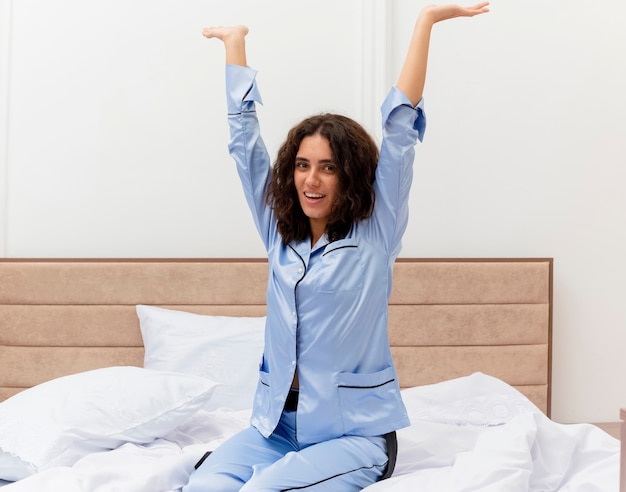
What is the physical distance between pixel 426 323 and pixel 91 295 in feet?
4.38

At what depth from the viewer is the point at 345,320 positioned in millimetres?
1894

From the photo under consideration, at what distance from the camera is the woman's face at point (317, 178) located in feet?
6.43

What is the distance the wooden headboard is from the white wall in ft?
0.57

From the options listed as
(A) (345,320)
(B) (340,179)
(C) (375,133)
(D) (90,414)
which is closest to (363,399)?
(A) (345,320)

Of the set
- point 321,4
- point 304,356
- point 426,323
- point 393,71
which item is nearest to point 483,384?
point 426,323

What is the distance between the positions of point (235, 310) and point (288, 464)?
55.4 inches

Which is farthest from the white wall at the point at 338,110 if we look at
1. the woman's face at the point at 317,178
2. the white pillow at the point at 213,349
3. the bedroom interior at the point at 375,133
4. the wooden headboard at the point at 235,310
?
the woman's face at the point at 317,178

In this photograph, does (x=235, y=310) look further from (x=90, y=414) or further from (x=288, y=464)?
(x=288, y=464)

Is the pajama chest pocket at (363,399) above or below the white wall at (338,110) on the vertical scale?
below

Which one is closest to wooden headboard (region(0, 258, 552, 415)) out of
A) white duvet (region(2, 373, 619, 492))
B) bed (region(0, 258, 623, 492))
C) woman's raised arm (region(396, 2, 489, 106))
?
bed (region(0, 258, 623, 492))

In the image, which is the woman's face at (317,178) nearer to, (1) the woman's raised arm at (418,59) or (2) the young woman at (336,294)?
(2) the young woman at (336,294)

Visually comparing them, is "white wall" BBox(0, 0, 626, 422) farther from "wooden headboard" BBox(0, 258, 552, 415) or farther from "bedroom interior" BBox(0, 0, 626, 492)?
"wooden headboard" BBox(0, 258, 552, 415)

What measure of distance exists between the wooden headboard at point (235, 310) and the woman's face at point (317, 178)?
1166mm

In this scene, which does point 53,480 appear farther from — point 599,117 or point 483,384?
point 599,117
